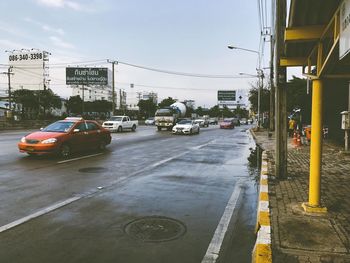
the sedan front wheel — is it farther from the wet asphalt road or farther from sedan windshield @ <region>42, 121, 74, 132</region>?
the wet asphalt road

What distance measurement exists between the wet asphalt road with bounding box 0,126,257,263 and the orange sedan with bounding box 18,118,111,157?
122cm

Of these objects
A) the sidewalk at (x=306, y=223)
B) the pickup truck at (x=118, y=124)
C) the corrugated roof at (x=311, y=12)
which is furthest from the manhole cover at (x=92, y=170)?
the pickup truck at (x=118, y=124)

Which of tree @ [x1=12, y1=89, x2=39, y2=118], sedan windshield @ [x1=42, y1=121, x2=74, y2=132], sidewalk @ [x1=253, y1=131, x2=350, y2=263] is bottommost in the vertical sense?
sidewalk @ [x1=253, y1=131, x2=350, y2=263]

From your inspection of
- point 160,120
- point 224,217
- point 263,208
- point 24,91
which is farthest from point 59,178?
point 24,91

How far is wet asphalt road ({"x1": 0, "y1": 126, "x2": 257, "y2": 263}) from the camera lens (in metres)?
4.37

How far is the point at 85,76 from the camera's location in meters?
61.3

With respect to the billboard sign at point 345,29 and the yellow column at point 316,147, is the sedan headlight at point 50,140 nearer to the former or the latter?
the yellow column at point 316,147

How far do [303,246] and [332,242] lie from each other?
1.38ft

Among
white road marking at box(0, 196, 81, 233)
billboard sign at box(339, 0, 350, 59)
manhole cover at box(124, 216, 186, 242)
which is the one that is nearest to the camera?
billboard sign at box(339, 0, 350, 59)

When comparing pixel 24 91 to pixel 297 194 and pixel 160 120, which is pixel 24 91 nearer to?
pixel 160 120

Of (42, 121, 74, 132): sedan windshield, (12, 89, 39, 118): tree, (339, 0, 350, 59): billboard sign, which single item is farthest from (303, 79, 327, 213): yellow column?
(12, 89, 39, 118): tree

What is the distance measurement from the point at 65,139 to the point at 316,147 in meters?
9.67

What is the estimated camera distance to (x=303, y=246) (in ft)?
14.0

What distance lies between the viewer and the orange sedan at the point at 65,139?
40.2 feet
